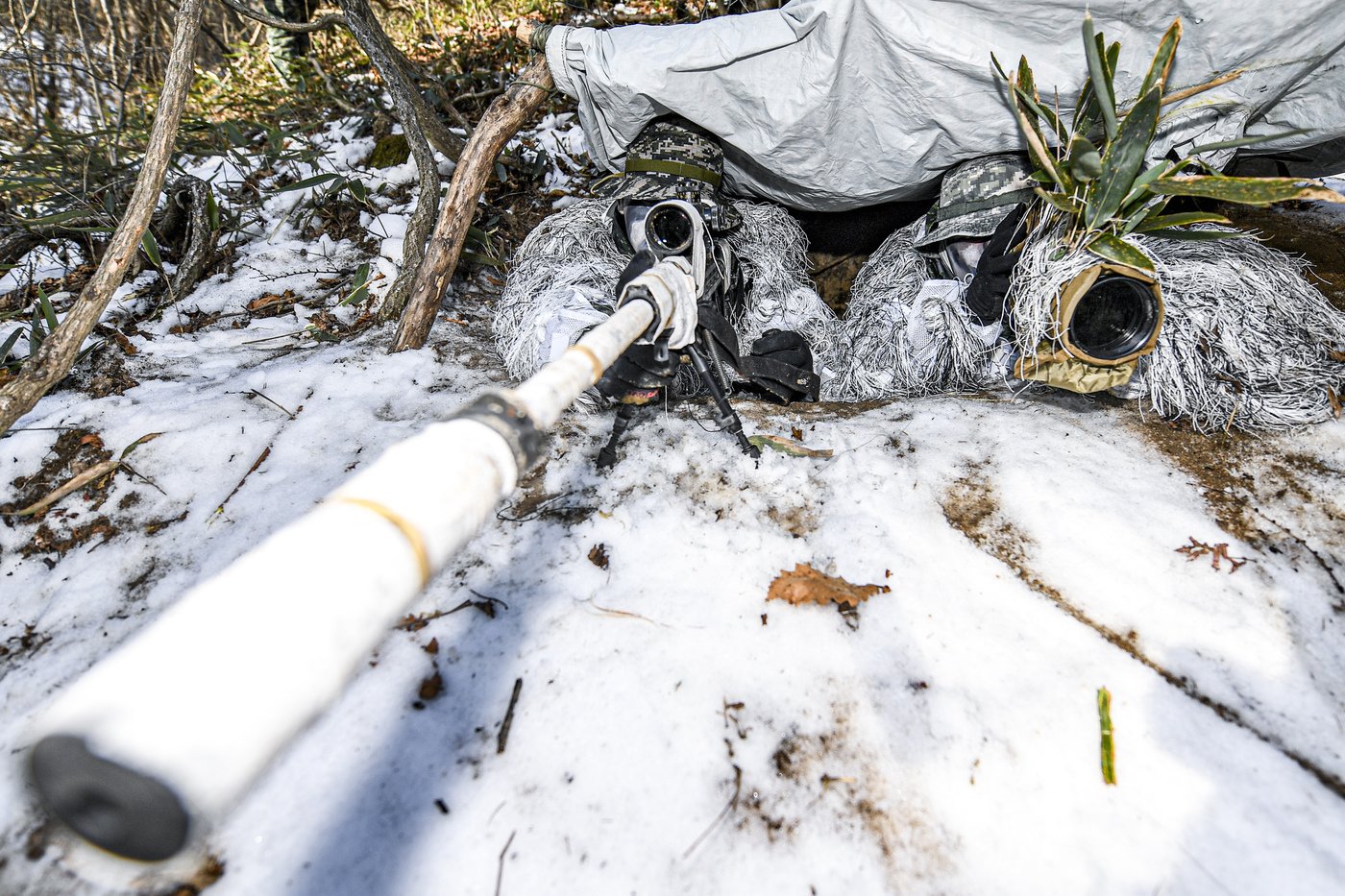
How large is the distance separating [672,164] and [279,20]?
6.03 feet

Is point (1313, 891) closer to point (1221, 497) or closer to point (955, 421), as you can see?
point (1221, 497)

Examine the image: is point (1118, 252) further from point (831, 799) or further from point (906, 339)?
point (831, 799)

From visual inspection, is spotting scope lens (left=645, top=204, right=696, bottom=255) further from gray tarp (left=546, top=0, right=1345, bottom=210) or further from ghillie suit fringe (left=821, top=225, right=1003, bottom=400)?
ghillie suit fringe (left=821, top=225, right=1003, bottom=400)

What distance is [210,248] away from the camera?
2842mm

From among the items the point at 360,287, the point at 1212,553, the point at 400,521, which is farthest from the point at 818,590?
the point at 360,287

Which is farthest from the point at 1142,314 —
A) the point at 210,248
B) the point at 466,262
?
the point at 210,248

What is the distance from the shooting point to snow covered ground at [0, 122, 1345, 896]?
0.99m

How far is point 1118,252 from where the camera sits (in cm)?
164

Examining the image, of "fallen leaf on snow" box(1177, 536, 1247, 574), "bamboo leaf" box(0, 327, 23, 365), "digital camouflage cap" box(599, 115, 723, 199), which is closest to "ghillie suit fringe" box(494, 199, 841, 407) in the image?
"digital camouflage cap" box(599, 115, 723, 199)

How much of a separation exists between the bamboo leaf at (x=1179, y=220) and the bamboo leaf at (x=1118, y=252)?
152 mm

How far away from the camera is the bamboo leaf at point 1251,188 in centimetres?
143

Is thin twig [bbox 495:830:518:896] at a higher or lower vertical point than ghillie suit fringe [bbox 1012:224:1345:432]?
lower

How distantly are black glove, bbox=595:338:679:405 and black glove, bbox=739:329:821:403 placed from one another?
1.37 ft

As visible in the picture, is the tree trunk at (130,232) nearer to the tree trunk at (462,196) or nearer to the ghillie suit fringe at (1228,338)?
the tree trunk at (462,196)
